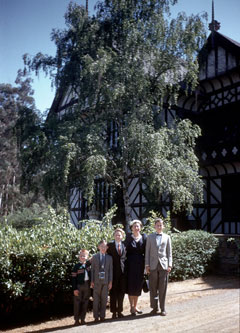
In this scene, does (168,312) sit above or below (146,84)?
below

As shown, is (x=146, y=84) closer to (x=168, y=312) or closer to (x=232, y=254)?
(x=232, y=254)

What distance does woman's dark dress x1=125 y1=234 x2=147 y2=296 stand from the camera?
674 centimetres

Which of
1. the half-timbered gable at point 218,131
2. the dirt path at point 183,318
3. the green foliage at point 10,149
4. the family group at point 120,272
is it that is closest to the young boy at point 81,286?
the family group at point 120,272

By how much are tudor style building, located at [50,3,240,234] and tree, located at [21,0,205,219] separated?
171 cm

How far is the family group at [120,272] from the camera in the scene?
6.57m

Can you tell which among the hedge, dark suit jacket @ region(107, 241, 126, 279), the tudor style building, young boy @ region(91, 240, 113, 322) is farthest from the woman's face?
the tudor style building

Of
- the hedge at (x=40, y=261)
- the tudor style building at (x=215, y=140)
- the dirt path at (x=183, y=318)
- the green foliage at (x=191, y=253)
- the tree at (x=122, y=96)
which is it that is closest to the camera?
the dirt path at (x=183, y=318)

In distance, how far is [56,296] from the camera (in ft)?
24.7

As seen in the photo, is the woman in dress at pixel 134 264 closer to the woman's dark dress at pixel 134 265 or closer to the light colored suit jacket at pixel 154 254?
the woman's dark dress at pixel 134 265

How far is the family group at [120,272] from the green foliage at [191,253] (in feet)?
13.5

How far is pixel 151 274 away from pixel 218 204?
37.9 feet

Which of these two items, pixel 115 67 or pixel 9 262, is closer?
pixel 9 262

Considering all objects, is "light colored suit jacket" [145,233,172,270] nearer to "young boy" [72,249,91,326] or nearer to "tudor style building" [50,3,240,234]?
"young boy" [72,249,91,326]

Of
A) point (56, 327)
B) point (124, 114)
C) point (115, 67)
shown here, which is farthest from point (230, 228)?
point (56, 327)
